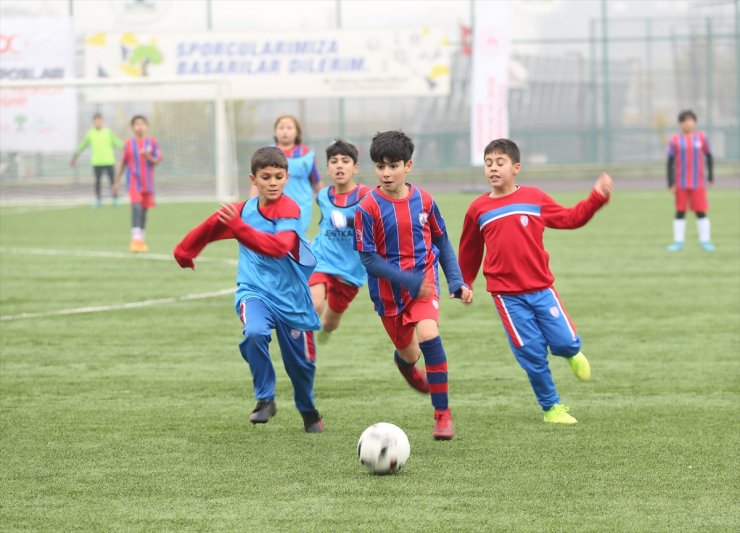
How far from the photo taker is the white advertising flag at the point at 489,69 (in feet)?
92.7

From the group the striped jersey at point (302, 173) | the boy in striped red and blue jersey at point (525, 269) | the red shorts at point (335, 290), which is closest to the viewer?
the boy in striped red and blue jersey at point (525, 269)

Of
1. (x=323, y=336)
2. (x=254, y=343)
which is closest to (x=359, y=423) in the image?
(x=254, y=343)

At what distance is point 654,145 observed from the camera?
35000 mm

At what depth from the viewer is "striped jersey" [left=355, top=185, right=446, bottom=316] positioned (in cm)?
675

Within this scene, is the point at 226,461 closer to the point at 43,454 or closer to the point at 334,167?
the point at 43,454

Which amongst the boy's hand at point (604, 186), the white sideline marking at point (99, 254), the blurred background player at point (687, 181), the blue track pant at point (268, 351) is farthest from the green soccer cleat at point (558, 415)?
the blurred background player at point (687, 181)

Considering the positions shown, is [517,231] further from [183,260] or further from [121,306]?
[121,306]

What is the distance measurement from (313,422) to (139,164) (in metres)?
11.7

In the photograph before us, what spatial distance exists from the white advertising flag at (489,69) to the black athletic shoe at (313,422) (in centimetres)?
2161

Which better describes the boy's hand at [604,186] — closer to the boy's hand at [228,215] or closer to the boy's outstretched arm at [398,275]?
the boy's outstretched arm at [398,275]

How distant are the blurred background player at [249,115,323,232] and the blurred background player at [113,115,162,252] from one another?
617 cm

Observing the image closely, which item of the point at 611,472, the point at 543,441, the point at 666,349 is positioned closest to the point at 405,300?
the point at 543,441

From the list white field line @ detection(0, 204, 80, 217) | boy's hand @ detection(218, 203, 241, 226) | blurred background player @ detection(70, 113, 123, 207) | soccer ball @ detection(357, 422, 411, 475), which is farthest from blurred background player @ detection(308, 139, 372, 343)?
blurred background player @ detection(70, 113, 123, 207)

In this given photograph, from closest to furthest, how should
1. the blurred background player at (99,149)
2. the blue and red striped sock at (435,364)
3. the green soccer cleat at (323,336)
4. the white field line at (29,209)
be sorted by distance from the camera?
the blue and red striped sock at (435,364) → the green soccer cleat at (323,336) → the white field line at (29,209) → the blurred background player at (99,149)
